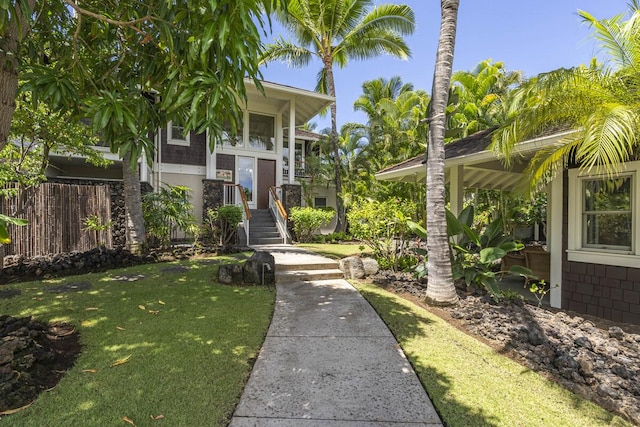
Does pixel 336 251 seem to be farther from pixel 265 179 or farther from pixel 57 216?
pixel 57 216

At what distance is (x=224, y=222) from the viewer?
1077cm

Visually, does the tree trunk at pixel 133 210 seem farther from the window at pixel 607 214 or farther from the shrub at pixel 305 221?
the window at pixel 607 214

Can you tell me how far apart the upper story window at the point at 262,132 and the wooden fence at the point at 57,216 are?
6.91 m

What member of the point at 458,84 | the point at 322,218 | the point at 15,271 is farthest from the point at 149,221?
the point at 458,84

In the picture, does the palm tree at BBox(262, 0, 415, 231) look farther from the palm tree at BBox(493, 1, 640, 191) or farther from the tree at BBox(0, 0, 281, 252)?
the tree at BBox(0, 0, 281, 252)

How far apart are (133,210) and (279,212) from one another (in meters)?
5.54

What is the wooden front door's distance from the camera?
14711mm

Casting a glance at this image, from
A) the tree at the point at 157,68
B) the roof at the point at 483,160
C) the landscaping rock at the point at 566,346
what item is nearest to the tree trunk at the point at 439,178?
the landscaping rock at the point at 566,346

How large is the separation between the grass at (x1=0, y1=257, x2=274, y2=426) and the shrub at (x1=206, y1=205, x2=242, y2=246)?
4.39 metres

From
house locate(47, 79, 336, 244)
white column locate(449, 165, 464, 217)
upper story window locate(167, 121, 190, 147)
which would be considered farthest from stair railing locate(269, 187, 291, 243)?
white column locate(449, 165, 464, 217)

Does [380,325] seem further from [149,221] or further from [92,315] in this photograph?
[149,221]

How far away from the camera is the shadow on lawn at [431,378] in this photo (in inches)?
97.2

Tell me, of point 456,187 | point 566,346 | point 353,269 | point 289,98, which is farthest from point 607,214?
point 289,98

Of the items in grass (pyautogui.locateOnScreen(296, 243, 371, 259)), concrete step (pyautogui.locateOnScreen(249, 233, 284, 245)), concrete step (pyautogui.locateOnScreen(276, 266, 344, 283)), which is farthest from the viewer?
concrete step (pyautogui.locateOnScreen(249, 233, 284, 245))
